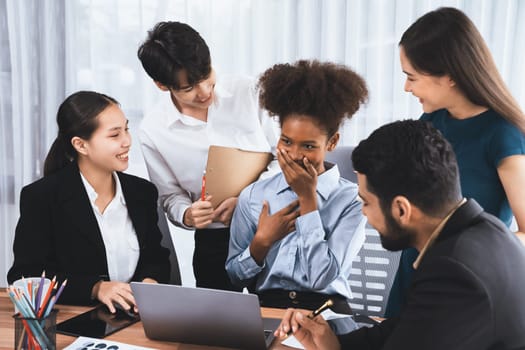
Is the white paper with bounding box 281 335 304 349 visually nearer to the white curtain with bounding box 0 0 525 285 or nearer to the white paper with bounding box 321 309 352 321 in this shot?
the white paper with bounding box 321 309 352 321

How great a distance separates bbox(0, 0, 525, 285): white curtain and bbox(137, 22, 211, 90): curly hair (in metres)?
1.14

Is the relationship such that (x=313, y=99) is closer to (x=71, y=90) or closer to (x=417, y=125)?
(x=417, y=125)

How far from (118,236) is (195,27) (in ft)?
4.73

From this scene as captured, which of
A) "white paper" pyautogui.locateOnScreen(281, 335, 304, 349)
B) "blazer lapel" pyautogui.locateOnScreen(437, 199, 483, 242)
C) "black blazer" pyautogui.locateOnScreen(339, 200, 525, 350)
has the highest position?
"blazer lapel" pyautogui.locateOnScreen(437, 199, 483, 242)

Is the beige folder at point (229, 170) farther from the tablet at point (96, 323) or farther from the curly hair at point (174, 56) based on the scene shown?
the tablet at point (96, 323)

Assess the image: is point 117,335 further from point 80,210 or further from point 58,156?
point 58,156


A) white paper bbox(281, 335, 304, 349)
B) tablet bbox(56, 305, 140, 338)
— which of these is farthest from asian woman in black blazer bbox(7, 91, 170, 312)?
white paper bbox(281, 335, 304, 349)

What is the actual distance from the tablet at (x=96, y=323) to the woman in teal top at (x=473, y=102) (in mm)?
671

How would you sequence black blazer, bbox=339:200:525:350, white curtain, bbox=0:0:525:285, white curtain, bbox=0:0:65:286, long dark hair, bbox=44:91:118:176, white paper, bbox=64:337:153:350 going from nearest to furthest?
black blazer, bbox=339:200:525:350 < white paper, bbox=64:337:153:350 < long dark hair, bbox=44:91:118:176 < white curtain, bbox=0:0:525:285 < white curtain, bbox=0:0:65:286

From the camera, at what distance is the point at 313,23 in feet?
8.86

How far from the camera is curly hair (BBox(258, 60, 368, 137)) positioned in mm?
1581

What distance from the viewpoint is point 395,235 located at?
1.07 meters

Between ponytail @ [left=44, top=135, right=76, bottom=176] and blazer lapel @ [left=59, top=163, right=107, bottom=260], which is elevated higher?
ponytail @ [left=44, top=135, right=76, bottom=176]

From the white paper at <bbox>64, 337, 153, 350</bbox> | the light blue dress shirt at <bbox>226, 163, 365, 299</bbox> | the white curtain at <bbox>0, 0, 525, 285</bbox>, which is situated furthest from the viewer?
the white curtain at <bbox>0, 0, 525, 285</bbox>
